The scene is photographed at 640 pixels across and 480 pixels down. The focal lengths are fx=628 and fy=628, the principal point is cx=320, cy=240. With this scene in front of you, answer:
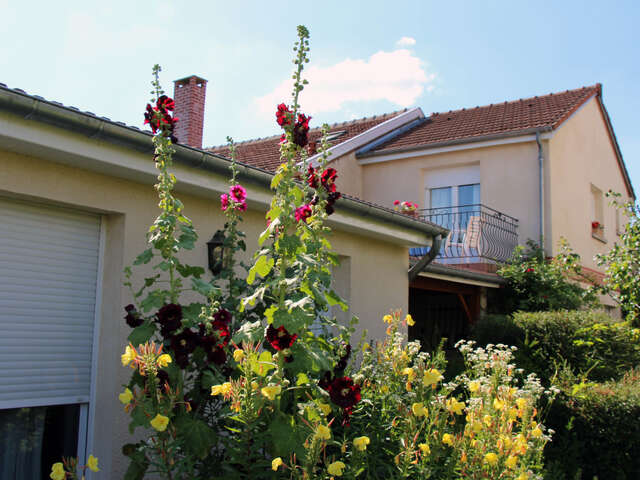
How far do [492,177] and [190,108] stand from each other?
7481 millimetres

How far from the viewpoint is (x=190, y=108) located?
50.9ft

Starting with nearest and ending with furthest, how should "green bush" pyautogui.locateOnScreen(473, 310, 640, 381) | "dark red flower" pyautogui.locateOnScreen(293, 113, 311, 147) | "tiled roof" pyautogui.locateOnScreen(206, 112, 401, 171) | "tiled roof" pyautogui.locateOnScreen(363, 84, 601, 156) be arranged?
1. "dark red flower" pyautogui.locateOnScreen(293, 113, 311, 147)
2. "green bush" pyautogui.locateOnScreen(473, 310, 640, 381)
3. "tiled roof" pyautogui.locateOnScreen(363, 84, 601, 156)
4. "tiled roof" pyautogui.locateOnScreen(206, 112, 401, 171)

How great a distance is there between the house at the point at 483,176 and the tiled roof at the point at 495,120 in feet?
0.13

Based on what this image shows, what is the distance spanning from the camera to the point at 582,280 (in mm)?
14250

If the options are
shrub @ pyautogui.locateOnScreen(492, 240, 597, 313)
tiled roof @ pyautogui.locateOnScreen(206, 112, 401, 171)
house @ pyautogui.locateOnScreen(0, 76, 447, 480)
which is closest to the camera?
house @ pyautogui.locateOnScreen(0, 76, 447, 480)

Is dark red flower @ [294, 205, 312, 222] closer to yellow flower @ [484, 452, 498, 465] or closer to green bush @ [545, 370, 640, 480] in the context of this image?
yellow flower @ [484, 452, 498, 465]

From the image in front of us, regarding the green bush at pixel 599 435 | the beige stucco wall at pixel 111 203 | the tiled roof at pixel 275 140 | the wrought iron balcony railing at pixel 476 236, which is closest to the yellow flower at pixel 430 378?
the beige stucco wall at pixel 111 203

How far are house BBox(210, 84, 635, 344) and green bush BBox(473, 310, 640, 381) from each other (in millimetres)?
1840

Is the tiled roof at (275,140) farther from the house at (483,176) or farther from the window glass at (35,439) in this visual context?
the window glass at (35,439)

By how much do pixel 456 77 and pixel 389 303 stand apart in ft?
9.43

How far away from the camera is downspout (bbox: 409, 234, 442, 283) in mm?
8039

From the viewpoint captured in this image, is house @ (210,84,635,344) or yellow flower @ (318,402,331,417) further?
house @ (210,84,635,344)

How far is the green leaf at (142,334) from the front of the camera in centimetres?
346

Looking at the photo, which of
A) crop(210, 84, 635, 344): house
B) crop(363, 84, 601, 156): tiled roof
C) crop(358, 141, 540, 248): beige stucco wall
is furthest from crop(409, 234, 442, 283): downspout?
crop(363, 84, 601, 156): tiled roof
